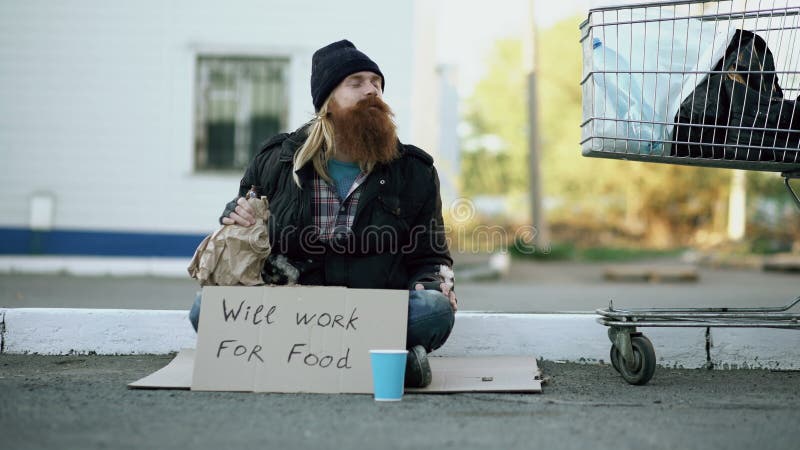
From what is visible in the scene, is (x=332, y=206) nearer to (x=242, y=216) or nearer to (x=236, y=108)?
(x=242, y=216)

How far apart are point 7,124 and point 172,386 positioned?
25.3ft

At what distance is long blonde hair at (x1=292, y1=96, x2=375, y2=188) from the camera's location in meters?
4.28

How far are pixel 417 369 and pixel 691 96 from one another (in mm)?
1671

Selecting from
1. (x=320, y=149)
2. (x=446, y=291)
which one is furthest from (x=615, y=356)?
(x=320, y=149)

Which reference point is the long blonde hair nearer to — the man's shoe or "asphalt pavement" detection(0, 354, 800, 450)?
the man's shoe

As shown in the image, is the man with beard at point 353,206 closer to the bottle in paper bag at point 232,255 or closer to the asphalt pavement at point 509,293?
the bottle in paper bag at point 232,255

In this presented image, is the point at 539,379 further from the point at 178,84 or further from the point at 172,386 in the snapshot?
the point at 178,84

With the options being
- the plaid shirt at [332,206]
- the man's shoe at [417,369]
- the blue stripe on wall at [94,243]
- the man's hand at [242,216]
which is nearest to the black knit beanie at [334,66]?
the plaid shirt at [332,206]

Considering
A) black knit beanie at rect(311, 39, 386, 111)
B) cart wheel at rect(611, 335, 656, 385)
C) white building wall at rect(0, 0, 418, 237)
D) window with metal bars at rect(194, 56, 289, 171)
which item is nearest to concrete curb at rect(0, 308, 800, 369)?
cart wheel at rect(611, 335, 656, 385)

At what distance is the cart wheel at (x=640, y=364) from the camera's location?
4.18 metres

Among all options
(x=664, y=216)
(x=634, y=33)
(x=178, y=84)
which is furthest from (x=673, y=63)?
(x=664, y=216)

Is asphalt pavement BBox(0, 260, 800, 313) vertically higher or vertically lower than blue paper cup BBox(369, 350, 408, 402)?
lower

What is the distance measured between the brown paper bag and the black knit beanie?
2.26 ft

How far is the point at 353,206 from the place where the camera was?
14.1 feet
